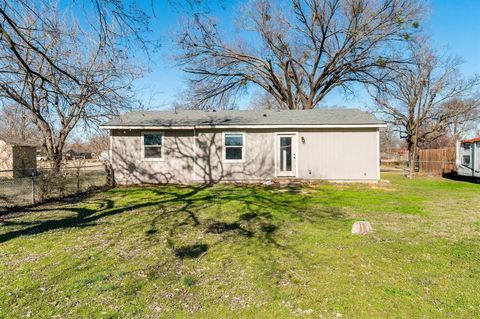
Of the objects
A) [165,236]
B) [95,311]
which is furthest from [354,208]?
[95,311]

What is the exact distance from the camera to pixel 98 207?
7.77 metres

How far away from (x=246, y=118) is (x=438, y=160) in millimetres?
14277

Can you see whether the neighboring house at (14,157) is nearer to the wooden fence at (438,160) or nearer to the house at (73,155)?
the house at (73,155)

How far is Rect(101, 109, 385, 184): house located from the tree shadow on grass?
8.32 feet

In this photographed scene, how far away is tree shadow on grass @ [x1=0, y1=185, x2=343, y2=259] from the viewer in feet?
17.1

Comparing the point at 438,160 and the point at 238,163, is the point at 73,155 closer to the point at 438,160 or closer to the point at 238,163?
the point at 238,163

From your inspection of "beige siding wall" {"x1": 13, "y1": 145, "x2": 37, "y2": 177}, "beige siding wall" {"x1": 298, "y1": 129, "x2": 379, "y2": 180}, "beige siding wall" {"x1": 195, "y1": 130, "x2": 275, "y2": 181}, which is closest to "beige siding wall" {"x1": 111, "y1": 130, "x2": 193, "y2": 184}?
"beige siding wall" {"x1": 195, "y1": 130, "x2": 275, "y2": 181}

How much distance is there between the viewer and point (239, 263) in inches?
152

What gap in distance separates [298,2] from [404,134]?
17.3 meters

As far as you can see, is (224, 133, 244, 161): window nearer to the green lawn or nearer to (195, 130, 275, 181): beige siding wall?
(195, 130, 275, 181): beige siding wall

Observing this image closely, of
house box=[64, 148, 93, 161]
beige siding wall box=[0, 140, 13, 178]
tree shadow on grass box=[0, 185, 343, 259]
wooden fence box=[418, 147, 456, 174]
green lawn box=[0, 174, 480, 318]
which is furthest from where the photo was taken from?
wooden fence box=[418, 147, 456, 174]

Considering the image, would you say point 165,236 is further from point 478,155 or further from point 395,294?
point 478,155

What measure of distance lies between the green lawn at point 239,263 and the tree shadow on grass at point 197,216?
4 cm

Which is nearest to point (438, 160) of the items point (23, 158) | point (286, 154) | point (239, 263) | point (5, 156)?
point (286, 154)
